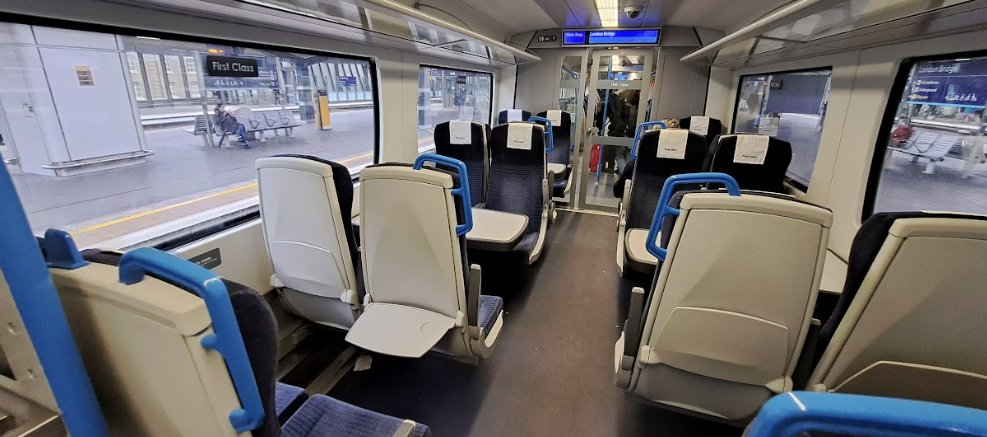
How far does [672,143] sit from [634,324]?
2.15 metres

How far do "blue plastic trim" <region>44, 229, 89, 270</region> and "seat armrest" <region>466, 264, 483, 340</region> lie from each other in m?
1.35

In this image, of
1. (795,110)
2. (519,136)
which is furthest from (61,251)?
(795,110)

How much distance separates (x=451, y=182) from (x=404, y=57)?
8.73 feet

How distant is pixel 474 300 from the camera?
197cm

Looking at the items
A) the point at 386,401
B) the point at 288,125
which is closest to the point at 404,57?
the point at 288,125

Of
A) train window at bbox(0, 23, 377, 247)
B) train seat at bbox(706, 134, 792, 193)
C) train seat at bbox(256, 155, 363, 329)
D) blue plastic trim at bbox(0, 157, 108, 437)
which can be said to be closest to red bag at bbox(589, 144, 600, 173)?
train seat at bbox(706, 134, 792, 193)

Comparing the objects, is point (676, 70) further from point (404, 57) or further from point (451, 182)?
point (451, 182)

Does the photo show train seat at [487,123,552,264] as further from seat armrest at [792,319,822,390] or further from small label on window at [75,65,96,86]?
small label on window at [75,65,96,86]

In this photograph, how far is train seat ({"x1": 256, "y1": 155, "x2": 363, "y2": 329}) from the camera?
194 cm

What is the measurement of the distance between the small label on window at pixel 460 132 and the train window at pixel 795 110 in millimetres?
2803

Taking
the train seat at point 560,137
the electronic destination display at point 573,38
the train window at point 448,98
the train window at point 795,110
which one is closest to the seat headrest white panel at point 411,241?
the train window at point 448,98

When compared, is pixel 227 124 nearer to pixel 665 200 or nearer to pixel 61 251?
pixel 61 251

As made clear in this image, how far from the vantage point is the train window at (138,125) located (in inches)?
66.7

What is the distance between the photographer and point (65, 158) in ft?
6.10
